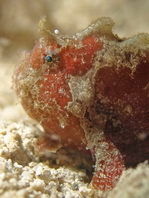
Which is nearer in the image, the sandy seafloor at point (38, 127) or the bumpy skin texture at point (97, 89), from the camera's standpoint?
the sandy seafloor at point (38, 127)

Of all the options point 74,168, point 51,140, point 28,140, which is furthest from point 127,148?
point 28,140

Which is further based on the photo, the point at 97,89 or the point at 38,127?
the point at 38,127

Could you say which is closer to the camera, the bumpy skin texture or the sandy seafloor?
the sandy seafloor

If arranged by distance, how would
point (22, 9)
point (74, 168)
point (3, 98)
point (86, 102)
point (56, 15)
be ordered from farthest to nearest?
point (56, 15) → point (22, 9) → point (3, 98) → point (74, 168) → point (86, 102)

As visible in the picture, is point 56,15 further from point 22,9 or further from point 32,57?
point 32,57
